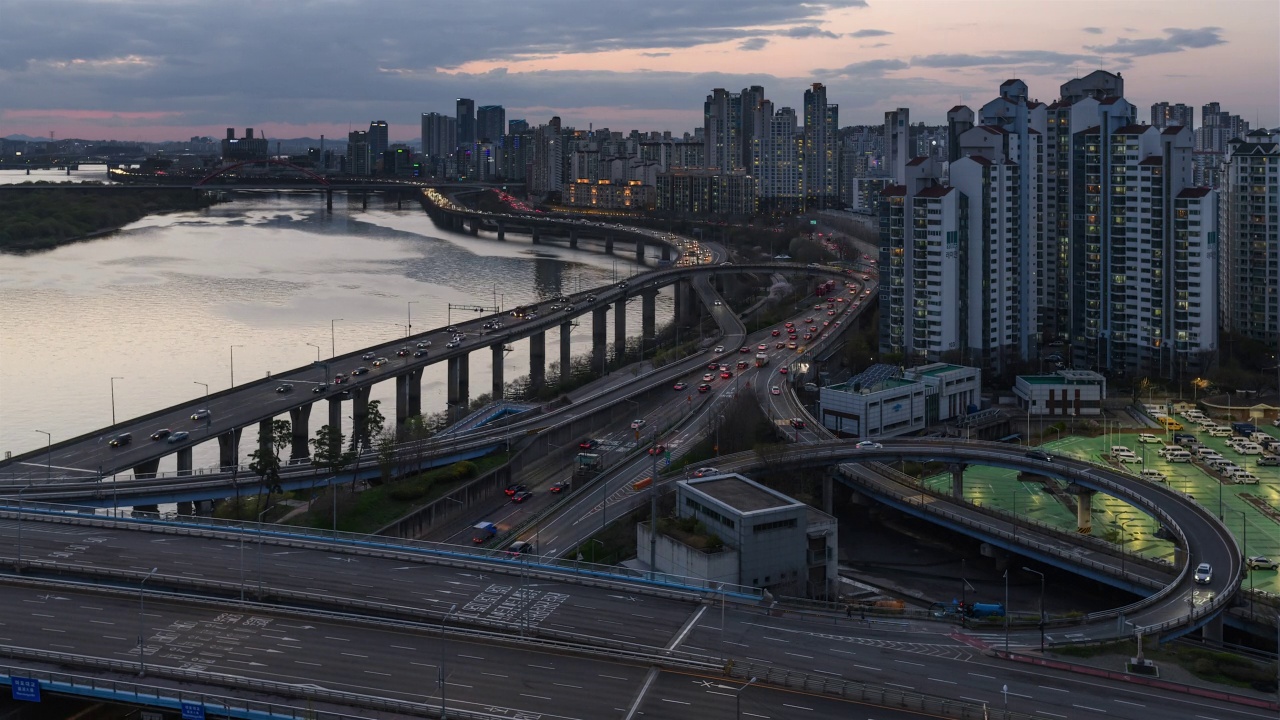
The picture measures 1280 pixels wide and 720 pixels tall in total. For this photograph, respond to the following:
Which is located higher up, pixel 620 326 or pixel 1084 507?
pixel 620 326

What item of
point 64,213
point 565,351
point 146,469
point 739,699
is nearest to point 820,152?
point 64,213

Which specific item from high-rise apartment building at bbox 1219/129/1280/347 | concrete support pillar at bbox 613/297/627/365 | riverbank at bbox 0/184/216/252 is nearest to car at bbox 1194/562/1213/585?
high-rise apartment building at bbox 1219/129/1280/347

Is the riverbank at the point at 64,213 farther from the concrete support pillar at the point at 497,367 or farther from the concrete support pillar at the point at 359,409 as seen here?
the concrete support pillar at the point at 359,409

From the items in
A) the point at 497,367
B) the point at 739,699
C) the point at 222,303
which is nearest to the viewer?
the point at 739,699

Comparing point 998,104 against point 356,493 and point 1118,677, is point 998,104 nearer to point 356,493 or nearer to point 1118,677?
point 356,493

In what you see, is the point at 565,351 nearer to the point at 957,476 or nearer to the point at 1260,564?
the point at 957,476

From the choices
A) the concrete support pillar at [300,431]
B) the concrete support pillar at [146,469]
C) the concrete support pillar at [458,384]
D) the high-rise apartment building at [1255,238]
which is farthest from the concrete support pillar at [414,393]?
the high-rise apartment building at [1255,238]
